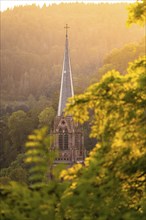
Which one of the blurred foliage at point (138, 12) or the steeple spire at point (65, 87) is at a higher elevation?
the blurred foliage at point (138, 12)

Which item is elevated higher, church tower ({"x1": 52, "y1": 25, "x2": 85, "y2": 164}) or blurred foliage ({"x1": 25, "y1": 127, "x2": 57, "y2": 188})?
→ blurred foliage ({"x1": 25, "y1": 127, "x2": 57, "y2": 188})

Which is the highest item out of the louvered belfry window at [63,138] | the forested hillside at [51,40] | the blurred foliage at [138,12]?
the forested hillside at [51,40]

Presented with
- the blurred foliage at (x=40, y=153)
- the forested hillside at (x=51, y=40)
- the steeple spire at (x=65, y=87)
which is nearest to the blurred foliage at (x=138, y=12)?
the blurred foliage at (x=40, y=153)

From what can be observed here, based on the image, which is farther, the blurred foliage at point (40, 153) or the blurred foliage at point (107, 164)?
the blurred foliage at point (107, 164)

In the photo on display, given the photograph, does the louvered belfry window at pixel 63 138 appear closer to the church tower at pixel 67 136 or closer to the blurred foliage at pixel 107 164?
the church tower at pixel 67 136

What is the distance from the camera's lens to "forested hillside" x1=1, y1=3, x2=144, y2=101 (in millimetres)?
130500

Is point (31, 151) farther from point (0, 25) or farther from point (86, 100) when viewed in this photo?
point (0, 25)

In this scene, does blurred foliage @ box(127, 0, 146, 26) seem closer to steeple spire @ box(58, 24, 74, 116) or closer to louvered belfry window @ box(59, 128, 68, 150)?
louvered belfry window @ box(59, 128, 68, 150)

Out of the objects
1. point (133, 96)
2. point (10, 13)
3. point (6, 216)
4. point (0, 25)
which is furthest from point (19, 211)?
point (10, 13)

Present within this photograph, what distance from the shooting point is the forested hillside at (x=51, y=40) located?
130500mm

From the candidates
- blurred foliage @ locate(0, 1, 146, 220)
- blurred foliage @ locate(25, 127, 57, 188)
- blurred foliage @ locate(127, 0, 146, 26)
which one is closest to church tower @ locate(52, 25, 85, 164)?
blurred foliage @ locate(127, 0, 146, 26)

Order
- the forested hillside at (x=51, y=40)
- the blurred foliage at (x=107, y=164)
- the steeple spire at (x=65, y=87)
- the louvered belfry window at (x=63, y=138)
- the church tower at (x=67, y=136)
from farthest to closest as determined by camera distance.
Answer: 1. the forested hillside at (x=51, y=40)
2. the steeple spire at (x=65, y=87)
3. the louvered belfry window at (x=63, y=138)
4. the church tower at (x=67, y=136)
5. the blurred foliage at (x=107, y=164)

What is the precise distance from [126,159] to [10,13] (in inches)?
6645

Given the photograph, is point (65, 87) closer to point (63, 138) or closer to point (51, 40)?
point (63, 138)
